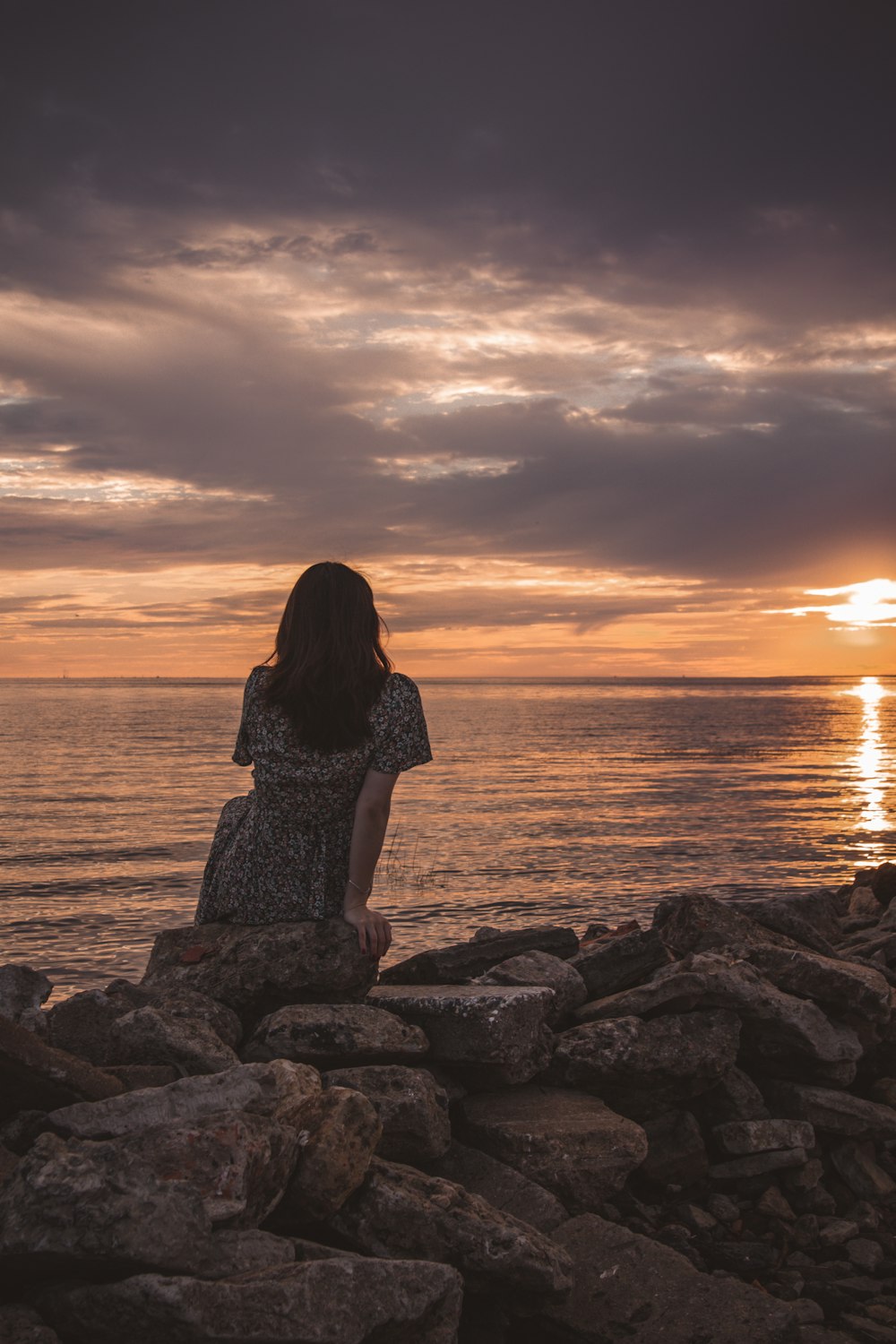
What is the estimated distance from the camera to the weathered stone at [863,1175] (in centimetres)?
585

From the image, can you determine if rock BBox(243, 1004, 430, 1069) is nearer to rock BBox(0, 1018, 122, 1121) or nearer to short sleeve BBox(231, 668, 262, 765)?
rock BBox(0, 1018, 122, 1121)

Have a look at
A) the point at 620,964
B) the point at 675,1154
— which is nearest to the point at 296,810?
the point at 620,964

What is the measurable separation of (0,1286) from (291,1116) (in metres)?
1.13

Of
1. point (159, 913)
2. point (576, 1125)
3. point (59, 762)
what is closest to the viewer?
point (576, 1125)

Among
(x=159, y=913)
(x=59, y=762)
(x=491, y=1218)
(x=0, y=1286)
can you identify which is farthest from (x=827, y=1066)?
(x=59, y=762)

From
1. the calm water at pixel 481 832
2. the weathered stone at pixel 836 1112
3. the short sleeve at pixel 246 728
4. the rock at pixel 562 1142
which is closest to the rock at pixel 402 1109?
Result: the rock at pixel 562 1142

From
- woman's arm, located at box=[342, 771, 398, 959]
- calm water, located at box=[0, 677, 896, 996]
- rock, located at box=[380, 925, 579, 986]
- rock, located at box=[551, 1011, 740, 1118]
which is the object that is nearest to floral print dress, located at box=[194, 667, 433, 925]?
woman's arm, located at box=[342, 771, 398, 959]

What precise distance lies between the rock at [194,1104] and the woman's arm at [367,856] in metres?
1.61

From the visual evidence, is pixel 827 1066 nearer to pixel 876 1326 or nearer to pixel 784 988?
pixel 784 988

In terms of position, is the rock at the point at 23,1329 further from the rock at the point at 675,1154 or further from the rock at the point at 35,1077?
the rock at the point at 675,1154

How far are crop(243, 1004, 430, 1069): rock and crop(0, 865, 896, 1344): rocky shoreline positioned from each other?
15mm

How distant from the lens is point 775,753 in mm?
47438

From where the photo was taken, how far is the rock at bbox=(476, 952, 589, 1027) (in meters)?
6.64

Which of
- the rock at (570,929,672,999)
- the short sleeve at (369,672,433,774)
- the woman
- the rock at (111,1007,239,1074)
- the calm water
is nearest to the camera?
the rock at (111,1007,239,1074)
